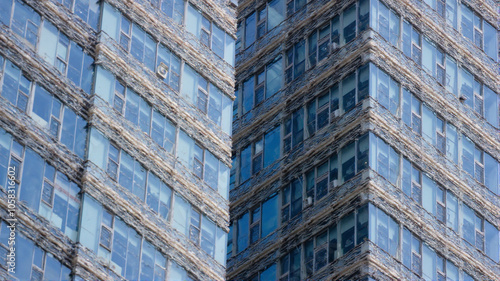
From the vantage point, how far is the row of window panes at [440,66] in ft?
251

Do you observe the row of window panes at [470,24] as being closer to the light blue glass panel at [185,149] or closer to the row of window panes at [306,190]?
the row of window panes at [306,190]

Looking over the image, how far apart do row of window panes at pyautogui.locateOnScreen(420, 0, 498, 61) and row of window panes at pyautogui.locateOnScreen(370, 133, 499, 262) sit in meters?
10.1

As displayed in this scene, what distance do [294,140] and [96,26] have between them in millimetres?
15276

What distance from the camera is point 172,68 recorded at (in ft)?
226

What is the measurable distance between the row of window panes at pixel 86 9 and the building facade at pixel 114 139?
71mm

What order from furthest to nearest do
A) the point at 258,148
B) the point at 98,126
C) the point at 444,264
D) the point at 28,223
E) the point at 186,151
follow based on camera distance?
1. the point at 258,148
2. the point at 444,264
3. the point at 186,151
4. the point at 98,126
5. the point at 28,223

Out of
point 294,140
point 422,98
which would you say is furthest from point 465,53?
point 294,140

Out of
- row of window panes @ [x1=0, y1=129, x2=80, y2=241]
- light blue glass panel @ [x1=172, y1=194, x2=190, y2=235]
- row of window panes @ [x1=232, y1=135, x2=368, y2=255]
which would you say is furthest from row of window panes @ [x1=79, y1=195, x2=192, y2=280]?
row of window panes @ [x1=232, y1=135, x2=368, y2=255]

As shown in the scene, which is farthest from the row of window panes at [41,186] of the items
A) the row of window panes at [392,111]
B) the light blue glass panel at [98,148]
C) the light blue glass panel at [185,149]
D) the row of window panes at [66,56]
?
the row of window panes at [392,111]

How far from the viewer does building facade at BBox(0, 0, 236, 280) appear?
59.7 meters

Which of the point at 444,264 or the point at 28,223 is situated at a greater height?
the point at 444,264

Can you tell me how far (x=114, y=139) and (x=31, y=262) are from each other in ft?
25.7

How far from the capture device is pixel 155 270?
63.5 m

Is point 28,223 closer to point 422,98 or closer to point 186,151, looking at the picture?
point 186,151
